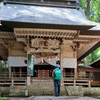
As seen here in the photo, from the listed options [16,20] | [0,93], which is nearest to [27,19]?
[16,20]

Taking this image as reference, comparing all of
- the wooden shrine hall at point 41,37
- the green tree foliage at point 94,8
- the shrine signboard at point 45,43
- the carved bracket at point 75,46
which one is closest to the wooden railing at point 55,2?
the wooden shrine hall at point 41,37

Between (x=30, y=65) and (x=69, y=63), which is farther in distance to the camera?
(x=69, y=63)

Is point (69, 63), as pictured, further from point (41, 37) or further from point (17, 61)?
point (17, 61)

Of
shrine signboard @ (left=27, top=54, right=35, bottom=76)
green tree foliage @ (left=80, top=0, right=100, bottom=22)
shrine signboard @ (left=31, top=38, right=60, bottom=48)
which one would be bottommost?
shrine signboard @ (left=27, top=54, right=35, bottom=76)

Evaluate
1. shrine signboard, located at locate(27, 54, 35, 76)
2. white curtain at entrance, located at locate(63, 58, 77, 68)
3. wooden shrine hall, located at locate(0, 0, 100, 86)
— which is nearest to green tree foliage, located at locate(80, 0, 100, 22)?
wooden shrine hall, located at locate(0, 0, 100, 86)

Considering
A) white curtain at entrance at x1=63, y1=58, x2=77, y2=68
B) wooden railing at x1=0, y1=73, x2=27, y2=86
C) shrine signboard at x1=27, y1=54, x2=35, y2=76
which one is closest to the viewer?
shrine signboard at x1=27, y1=54, x2=35, y2=76

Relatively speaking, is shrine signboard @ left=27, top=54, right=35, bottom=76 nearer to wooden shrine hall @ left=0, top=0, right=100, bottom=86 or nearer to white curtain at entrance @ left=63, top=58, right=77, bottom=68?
wooden shrine hall @ left=0, top=0, right=100, bottom=86

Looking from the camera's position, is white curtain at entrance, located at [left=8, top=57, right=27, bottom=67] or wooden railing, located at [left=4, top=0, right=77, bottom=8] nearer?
white curtain at entrance, located at [left=8, top=57, right=27, bottom=67]

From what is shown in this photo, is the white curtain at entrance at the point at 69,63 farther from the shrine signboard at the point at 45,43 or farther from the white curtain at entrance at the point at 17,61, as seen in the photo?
the white curtain at entrance at the point at 17,61

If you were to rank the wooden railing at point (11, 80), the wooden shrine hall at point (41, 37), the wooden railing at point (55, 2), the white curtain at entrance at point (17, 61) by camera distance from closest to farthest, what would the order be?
the wooden shrine hall at point (41, 37) → the wooden railing at point (11, 80) → the white curtain at entrance at point (17, 61) → the wooden railing at point (55, 2)

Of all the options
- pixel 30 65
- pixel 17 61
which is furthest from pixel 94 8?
pixel 30 65

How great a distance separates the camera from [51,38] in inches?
454

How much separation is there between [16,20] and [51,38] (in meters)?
2.89

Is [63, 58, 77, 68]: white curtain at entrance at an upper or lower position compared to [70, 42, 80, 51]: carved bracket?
lower
